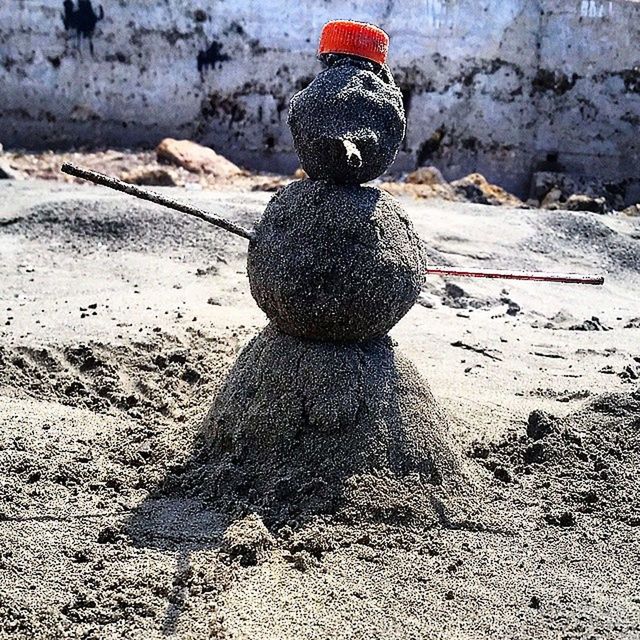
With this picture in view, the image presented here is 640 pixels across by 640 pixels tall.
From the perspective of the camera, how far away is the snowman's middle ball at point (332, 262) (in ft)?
7.66

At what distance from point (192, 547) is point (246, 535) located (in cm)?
15

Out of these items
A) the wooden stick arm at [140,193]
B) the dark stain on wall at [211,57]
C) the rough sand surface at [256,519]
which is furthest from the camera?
the dark stain on wall at [211,57]

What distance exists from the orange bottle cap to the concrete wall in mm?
7160

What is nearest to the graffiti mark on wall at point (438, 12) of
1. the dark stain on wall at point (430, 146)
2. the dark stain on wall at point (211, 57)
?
the dark stain on wall at point (430, 146)

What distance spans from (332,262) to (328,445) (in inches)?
20.6

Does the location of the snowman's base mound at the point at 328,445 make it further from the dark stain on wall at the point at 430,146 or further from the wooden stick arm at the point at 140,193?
the dark stain on wall at the point at 430,146

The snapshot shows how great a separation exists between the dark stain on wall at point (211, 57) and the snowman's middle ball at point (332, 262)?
725cm

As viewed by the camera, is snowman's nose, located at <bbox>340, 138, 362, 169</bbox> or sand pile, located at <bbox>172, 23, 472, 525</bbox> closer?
snowman's nose, located at <bbox>340, 138, 362, 169</bbox>

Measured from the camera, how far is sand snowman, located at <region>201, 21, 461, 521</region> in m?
2.34

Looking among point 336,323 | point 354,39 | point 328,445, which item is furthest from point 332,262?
point 354,39

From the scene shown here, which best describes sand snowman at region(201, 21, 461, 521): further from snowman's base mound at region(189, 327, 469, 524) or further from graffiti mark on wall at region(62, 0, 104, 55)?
graffiti mark on wall at region(62, 0, 104, 55)

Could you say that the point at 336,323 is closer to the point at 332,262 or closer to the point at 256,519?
the point at 332,262

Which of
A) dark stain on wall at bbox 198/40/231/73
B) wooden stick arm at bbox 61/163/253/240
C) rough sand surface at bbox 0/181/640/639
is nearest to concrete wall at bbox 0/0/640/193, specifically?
dark stain on wall at bbox 198/40/231/73

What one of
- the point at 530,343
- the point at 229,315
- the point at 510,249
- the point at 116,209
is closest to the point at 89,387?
the point at 229,315
